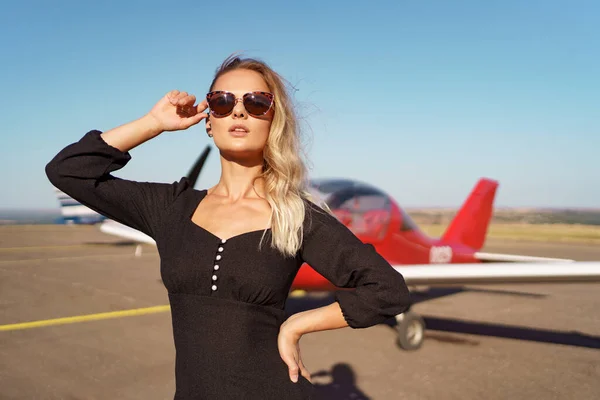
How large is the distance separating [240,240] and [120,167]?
0.49 meters

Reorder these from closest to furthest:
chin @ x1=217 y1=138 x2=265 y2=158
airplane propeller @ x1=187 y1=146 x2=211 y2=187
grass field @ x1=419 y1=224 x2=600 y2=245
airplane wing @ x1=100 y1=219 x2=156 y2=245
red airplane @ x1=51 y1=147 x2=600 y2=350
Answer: chin @ x1=217 y1=138 x2=265 y2=158, red airplane @ x1=51 y1=147 x2=600 y2=350, airplane propeller @ x1=187 y1=146 x2=211 y2=187, airplane wing @ x1=100 y1=219 x2=156 y2=245, grass field @ x1=419 y1=224 x2=600 y2=245

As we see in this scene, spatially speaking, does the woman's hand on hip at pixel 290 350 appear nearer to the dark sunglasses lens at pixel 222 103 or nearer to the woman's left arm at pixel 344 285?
the woman's left arm at pixel 344 285

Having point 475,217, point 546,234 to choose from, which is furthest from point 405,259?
point 546,234

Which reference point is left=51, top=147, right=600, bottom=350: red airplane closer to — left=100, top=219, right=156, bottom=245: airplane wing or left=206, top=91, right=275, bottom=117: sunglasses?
left=206, top=91, right=275, bottom=117: sunglasses

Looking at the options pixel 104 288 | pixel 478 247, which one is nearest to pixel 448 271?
pixel 478 247

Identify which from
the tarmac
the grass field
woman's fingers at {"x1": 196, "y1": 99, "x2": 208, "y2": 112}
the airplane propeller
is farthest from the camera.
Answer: the grass field

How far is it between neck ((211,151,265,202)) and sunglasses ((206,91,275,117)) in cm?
15

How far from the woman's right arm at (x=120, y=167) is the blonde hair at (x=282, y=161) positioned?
0.53 feet

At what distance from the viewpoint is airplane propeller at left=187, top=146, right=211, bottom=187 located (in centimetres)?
986

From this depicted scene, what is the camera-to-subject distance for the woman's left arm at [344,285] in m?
1.34

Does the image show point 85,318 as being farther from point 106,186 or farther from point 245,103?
point 245,103

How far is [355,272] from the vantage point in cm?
137

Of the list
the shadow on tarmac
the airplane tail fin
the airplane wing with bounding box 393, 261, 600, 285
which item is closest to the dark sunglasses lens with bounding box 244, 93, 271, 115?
the shadow on tarmac

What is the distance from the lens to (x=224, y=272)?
1351 mm
